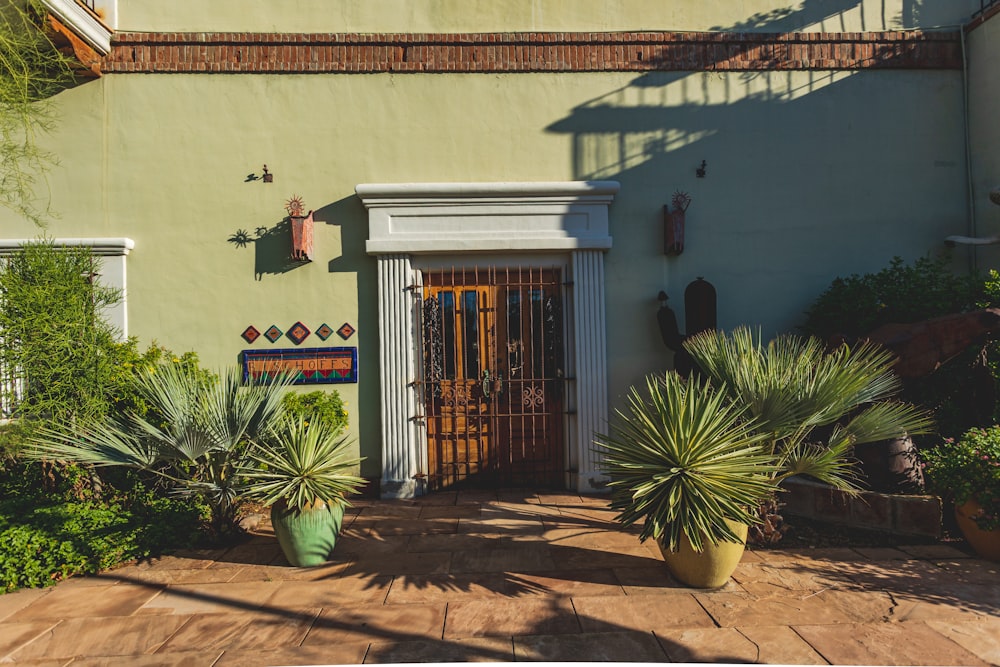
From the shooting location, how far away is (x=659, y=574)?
4238 millimetres

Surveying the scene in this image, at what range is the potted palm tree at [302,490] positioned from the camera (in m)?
4.34

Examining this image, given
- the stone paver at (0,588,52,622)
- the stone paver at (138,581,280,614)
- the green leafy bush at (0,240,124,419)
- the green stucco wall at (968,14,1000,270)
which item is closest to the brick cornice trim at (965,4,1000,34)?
the green stucco wall at (968,14,1000,270)

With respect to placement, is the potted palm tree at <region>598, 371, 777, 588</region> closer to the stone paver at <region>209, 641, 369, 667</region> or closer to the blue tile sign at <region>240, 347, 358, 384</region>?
the stone paver at <region>209, 641, 369, 667</region>

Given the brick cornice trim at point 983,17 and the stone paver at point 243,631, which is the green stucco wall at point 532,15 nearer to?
the brick cornice trim at point 983,17

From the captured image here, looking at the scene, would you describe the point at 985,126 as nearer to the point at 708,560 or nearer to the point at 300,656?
the point at 708,560

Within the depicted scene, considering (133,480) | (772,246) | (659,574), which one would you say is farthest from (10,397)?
→ (772,246)

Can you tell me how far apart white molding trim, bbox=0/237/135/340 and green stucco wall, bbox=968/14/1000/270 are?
9.24m

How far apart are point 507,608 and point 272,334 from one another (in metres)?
3.97

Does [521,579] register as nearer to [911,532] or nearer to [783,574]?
[783,574]

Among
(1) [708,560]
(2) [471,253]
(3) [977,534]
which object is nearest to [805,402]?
(1) [708,560]

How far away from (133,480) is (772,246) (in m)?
6.94

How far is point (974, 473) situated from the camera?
175 inches

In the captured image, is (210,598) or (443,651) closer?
(443,651)

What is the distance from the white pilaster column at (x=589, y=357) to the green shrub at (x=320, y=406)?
2515mm
